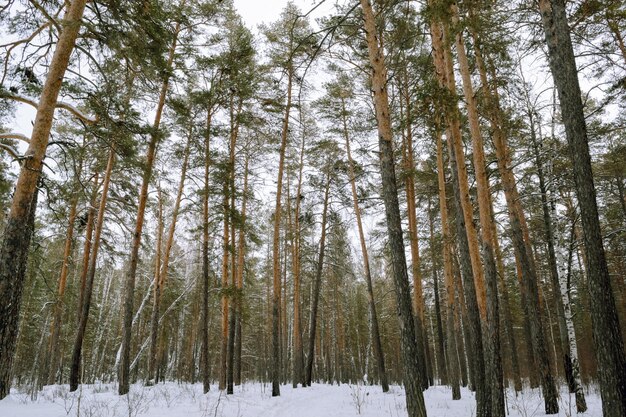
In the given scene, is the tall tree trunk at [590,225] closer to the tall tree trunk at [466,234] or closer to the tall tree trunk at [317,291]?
the tall tree trunk at [466,234]

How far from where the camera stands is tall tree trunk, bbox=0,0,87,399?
5.43 m

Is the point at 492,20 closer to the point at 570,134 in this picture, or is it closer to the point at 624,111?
the point at 570,134

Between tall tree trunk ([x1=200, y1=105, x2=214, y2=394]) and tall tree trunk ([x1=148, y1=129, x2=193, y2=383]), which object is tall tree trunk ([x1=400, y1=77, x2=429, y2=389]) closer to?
tall tree trunk ([x1=200, y1=105, x2=214, y2=394])

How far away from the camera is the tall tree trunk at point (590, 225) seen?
4.04 metres

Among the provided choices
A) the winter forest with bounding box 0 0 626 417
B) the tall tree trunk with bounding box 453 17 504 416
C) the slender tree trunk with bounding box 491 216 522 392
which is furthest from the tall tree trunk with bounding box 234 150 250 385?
the slender tree trunk with bounding box 491 216 522 392

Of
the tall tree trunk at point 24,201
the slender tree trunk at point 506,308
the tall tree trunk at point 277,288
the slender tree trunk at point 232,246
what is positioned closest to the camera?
the tall tree trunk at point 24,201

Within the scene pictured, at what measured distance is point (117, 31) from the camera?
21.6 ft

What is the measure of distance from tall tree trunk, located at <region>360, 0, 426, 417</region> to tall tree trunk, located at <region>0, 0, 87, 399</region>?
17.5ft

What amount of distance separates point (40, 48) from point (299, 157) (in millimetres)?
11827

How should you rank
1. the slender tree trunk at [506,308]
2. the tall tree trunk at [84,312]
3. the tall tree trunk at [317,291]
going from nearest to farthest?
the tall tree trunk at [84,312]
the slender tree trunk at [506,308]
the tall tree trunk at [317,291]

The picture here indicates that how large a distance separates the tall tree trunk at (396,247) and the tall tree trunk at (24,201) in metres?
5.32

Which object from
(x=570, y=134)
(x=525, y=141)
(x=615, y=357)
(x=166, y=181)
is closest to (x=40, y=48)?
(x=166, y=181)

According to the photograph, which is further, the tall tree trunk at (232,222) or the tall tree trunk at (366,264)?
the tall tree trunk at (366,264)

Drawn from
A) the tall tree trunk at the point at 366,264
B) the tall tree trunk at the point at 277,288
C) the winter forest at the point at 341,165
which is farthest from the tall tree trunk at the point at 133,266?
the tall tree trunk at the point at 366,264
